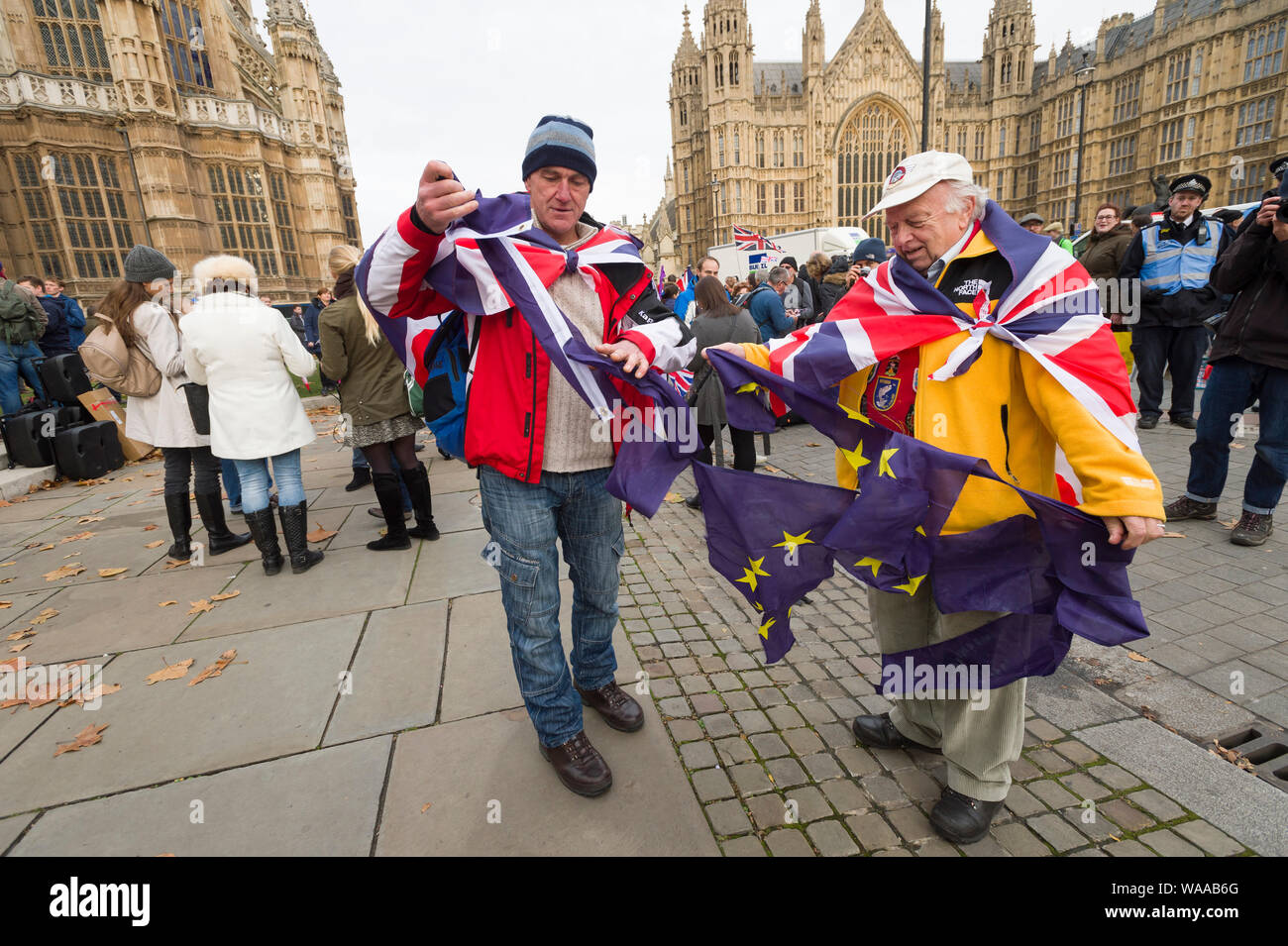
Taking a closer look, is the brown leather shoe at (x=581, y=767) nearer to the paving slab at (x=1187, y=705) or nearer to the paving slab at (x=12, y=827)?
the paving slab at (x=12, y=827)

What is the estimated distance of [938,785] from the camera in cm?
254

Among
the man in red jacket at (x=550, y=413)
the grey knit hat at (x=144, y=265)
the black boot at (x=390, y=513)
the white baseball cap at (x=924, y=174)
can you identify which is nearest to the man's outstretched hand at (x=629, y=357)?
the man in red jacket at (x=550, y=413)

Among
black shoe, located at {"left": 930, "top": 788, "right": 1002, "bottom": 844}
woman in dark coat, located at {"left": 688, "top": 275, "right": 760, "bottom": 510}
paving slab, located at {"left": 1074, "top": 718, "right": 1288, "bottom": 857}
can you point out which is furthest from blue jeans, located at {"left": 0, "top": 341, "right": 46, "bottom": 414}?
paving slab, located at {"left": 1074, "top": 718, "right": 1288, "bottom": 857}

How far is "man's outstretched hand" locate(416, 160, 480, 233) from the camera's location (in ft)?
6.42

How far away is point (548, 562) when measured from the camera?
249 centimetres

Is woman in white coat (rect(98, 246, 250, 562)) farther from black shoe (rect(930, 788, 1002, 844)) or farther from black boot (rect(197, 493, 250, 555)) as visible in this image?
black shoe (rect(930, 788, 1002, 844))

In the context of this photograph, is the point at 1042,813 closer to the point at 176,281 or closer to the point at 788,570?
the point at 788,570

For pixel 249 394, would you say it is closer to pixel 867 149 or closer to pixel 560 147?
pixel 560 147

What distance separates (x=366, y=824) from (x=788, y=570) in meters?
1.94

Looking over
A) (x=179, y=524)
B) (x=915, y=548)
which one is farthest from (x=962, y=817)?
(x=179, y=524)

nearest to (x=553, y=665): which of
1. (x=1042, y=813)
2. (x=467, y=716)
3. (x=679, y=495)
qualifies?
(x=467, y=716)

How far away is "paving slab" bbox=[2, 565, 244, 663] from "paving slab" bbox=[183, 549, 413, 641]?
20 cm

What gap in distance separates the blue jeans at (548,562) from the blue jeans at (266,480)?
3.19 metres
